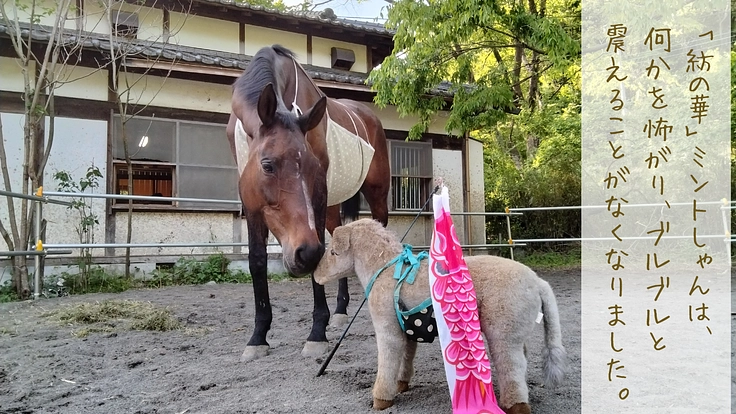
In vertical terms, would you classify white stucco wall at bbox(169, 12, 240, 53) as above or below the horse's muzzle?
above

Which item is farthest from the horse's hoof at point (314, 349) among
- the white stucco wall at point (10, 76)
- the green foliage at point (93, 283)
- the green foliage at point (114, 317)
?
the white stucco wall at point (10, 76)

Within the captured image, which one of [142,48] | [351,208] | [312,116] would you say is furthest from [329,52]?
[312,116]

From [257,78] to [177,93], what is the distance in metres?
5.32

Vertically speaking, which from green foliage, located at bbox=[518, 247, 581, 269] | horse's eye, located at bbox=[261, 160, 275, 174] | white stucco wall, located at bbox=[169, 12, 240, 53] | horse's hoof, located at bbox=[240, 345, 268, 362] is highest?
white stucco wall, located at bbox=[169, 12, 240, 53]

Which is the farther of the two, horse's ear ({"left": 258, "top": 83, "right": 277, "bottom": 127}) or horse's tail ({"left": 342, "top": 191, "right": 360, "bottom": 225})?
horse's tail ({"left": 342, "top": 191, "right": 360, "bottom": 225})

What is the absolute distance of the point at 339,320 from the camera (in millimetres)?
4062

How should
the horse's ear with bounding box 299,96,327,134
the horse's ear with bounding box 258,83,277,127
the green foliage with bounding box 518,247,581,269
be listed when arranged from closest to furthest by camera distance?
the horse's ear with bounding box 258,83,277,127
the horse's ear with bounding box 299,96,327,134
the green foliage with bounding box 518,247,581,269

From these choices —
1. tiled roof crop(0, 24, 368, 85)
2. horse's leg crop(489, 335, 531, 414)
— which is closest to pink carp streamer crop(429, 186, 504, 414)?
horse's leg crop(489, 335, 531, 414)

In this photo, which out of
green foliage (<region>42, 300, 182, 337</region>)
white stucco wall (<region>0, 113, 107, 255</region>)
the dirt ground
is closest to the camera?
the dirt ground

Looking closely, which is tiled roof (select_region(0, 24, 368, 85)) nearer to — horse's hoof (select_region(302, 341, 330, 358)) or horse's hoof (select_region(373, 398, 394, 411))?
horse's hoof (select_region(302, 341, 330, 358))

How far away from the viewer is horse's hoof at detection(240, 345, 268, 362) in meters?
2.91

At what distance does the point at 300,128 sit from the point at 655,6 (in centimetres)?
511

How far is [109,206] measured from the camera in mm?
7215

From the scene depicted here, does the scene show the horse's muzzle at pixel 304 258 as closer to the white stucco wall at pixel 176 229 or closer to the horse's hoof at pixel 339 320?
the horse's hoof at pixel 339 320
